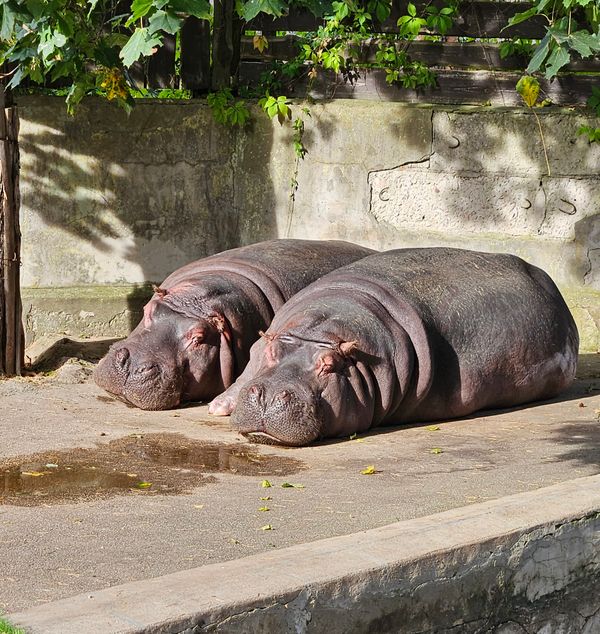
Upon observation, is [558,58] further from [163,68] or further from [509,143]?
[163,68]

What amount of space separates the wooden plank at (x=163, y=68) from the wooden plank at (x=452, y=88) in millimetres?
543

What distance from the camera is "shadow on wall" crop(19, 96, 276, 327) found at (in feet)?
27.4

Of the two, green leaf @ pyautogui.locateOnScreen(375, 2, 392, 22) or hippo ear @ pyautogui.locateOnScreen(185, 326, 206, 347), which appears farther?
green leaf @ pyautogui.locateOnScreen(375, 2, 392, 22)

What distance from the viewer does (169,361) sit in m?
6.41

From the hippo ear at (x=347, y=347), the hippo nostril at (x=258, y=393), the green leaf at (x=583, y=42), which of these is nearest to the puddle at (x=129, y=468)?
the hippo nostril at (x=258, y=393)

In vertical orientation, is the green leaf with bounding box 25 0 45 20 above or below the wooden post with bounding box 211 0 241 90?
below

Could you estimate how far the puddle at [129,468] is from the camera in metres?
4.77

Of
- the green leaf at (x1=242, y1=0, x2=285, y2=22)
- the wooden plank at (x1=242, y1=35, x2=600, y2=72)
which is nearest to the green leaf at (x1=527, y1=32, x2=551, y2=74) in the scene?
the green leaf at (x1=242, y1=0, x2=285, y2=22)

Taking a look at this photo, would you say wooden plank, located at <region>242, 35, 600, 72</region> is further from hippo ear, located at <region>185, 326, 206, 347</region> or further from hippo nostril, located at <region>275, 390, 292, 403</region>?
hippo nostril, located at <region>275, 390, 292, 403</region>

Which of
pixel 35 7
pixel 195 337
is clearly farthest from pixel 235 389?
pixel 35 7

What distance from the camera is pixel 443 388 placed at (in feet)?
20.4

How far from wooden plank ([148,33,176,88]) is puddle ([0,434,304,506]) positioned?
3.82 meters

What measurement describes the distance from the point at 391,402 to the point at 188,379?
1191 mm

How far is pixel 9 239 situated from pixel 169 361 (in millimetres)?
1348
